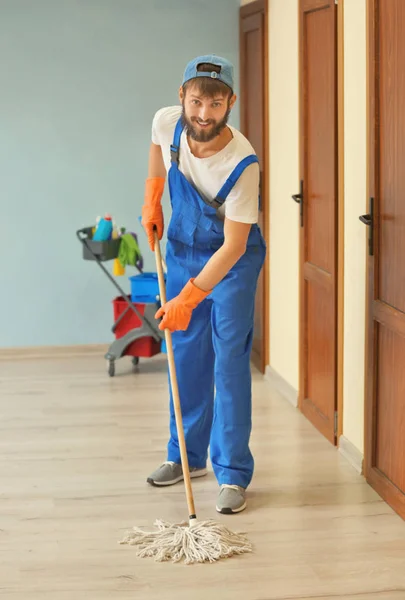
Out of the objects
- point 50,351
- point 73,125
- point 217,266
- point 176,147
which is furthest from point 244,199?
point 50,351

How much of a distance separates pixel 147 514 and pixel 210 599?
656 mm

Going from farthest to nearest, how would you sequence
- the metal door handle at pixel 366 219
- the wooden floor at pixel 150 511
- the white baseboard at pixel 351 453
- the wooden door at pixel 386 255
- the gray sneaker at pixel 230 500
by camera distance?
the white baseboard at pixel 351 453 → the metal door handle at pixel 366 219 → the gray sneaker at pixel 230 500 → the wooden door at pixel 386 255 → the wooden floor at pixel 150 511

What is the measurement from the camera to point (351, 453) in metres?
3.89

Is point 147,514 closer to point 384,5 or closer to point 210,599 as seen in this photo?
point 210,599

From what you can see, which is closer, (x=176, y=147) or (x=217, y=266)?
(x=217, y=266)

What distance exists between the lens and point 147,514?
3375 mm

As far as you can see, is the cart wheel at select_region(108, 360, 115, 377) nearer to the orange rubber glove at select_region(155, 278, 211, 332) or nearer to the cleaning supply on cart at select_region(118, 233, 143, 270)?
the cleaning supply on cart at select_region(118, 233, 143, 270)

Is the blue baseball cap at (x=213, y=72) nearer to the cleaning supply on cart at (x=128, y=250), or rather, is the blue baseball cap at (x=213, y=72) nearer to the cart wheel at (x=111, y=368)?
the cleaning supply on cart at (x=128, y=250)

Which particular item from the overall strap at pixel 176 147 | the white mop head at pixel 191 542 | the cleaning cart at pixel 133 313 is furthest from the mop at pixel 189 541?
the cleaning cart at pixel 133 313

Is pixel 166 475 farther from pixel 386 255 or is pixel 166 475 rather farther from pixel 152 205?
pixel 386 255

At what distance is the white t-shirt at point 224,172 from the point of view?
3.14 m

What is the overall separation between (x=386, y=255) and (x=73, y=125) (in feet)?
9.28

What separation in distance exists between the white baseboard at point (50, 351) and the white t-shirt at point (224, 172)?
271cm

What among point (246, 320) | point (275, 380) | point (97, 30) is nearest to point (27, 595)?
point (246, 320)
